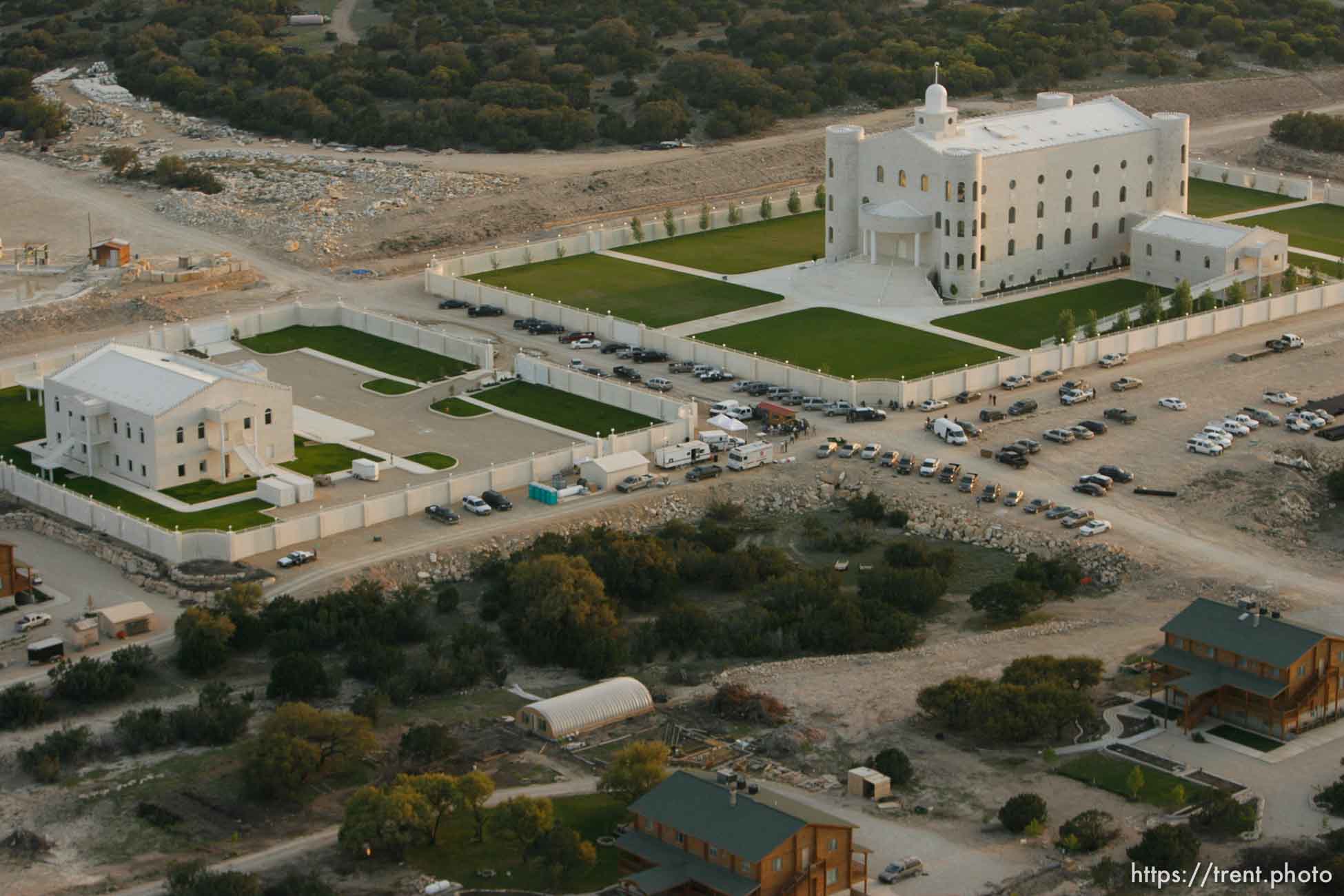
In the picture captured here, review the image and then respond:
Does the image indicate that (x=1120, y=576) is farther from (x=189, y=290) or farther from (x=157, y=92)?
(x=157, y=92)

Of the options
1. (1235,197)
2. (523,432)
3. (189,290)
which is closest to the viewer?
(523,432)

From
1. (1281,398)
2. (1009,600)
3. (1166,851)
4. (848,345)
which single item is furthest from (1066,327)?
(1166,851)

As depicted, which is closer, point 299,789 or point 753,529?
point 299,789

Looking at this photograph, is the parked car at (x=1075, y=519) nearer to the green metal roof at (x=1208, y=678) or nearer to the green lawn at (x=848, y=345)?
the green metal roof at (x=1208, y=678)

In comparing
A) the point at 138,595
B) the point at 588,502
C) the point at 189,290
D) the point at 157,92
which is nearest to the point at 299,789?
the point at 138,595

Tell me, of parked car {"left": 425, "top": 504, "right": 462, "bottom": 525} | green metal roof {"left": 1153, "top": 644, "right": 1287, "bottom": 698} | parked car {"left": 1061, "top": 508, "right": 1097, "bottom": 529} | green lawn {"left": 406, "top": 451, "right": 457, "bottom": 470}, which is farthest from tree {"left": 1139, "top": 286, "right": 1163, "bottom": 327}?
green metal roof {"left": 1153, "top": 644, "right": 1287, "bottom": 698}

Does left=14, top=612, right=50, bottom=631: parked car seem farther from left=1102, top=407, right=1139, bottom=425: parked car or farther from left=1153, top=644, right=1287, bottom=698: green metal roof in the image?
left=1102, top=407, right=1139, bottom=425: parked car

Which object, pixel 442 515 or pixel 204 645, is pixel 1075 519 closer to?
pixel 442 515

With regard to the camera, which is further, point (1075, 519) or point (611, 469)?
point (611, 469)
